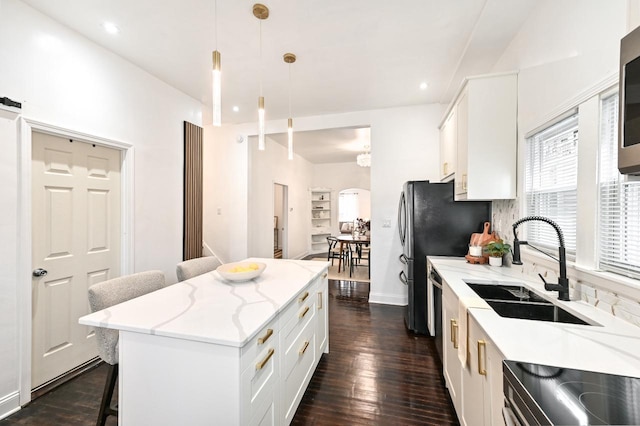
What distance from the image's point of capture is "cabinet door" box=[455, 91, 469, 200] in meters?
2.31

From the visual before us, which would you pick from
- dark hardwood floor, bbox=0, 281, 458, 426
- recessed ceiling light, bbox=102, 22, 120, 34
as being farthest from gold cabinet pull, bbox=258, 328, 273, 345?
recessed ceiling light, bbox=102, 22, 120, 34

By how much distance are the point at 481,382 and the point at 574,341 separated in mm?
420

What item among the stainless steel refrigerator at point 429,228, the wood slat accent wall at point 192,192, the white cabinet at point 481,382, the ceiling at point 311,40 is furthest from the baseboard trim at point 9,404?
the stainless steel refrigerator at point 429,228

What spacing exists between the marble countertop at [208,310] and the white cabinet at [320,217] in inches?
257

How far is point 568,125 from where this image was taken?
164 centimetres

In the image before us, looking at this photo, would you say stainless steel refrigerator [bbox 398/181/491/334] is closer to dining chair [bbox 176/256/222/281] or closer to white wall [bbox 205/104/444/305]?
white wall [bbox 205/104/444/305]

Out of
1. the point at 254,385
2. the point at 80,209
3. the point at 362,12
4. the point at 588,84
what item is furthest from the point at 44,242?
the point at 588,84

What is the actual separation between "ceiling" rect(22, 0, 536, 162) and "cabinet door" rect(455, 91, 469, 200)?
54cm

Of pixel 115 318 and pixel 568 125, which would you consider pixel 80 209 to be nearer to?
pixel 115 318

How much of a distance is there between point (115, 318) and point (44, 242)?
1524 millimetres

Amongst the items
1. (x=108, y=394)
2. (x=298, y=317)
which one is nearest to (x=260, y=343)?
(x=298, y=317)

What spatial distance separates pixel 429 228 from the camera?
2.86m

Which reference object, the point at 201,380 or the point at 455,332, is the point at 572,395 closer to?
the point at 455,332

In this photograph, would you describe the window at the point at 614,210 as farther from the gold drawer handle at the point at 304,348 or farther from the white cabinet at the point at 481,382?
the gold drawer handle at the point at 304,348
